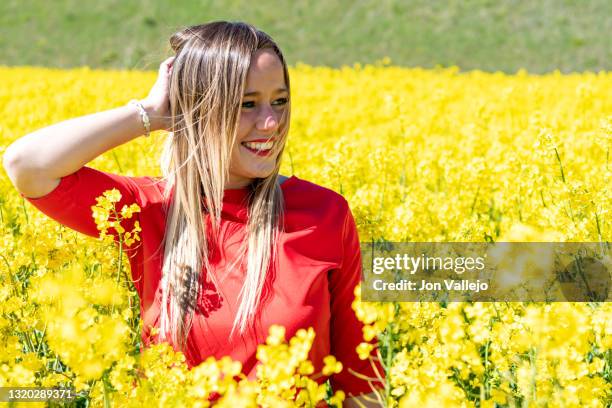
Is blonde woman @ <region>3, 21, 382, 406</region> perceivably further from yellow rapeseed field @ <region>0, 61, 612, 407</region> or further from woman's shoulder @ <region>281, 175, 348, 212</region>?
yellow rapeseed field @ <region>0, 61, 612, 407</region>

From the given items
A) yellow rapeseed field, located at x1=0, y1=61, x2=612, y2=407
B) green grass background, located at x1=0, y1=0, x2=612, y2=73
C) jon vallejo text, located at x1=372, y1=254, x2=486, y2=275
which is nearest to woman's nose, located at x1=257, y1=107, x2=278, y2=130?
yellow rapeseed field, located at x1=0, y1=61, x2=612, y2=407

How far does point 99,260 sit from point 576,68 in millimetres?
23442

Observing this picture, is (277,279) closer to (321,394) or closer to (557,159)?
(321,394)

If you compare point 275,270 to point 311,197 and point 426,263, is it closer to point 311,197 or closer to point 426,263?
point 311,197

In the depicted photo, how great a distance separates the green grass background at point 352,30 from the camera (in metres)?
25.7

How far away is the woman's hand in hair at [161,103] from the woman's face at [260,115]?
21 centimetres

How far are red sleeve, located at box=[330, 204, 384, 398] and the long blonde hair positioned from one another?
0.22 metres

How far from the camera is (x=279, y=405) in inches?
63.2

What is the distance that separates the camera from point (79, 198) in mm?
2264

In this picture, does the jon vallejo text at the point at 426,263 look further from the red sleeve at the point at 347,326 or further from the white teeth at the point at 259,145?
the white teeth at the point at 259,145

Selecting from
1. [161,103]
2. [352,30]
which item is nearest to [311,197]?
[161,103]

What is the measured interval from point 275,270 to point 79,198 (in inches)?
23.3

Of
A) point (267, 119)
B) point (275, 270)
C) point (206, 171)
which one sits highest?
point (267, 119)

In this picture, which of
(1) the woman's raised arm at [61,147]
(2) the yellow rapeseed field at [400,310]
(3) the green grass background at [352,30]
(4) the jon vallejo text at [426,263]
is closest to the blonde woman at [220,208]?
(1) the woman's raised arm at [61,147]
